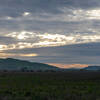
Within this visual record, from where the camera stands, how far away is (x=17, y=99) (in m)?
21.9

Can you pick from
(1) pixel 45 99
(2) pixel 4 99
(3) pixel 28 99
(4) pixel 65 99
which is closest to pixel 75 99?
(4) pixel 65 99

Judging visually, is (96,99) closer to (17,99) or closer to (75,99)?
(75,99)

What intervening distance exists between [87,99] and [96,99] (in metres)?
0.85

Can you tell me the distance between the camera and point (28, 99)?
2161 cm

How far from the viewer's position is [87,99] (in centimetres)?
2136

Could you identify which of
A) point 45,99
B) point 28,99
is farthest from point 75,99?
point 28,99

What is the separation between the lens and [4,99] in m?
20.7

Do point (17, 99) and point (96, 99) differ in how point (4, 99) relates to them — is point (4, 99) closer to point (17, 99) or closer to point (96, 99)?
point (17, 99)

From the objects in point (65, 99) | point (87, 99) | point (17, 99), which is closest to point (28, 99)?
point (17, 99)

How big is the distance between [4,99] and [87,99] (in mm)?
7852

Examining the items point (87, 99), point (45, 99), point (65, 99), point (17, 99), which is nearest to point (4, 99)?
point (17, 99)

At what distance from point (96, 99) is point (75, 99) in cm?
199

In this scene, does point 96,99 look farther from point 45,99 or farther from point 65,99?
point 45,99

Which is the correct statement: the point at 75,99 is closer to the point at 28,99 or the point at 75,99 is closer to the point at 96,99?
the point at 96,99
